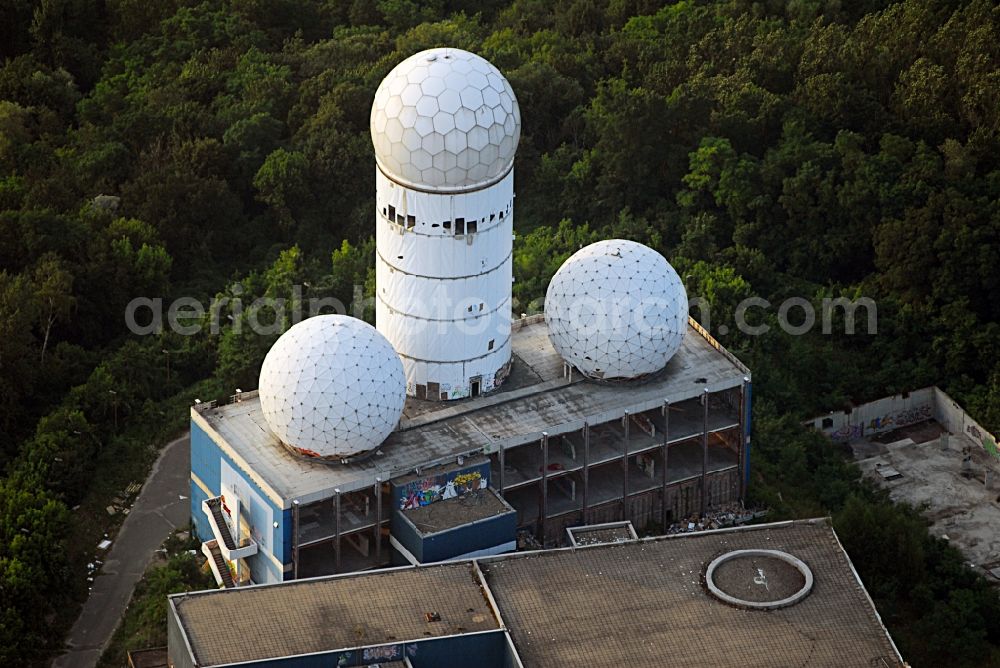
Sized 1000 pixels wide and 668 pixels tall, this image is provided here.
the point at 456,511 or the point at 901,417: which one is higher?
the point at 456,511

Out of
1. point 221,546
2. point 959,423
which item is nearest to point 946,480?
point 959,423

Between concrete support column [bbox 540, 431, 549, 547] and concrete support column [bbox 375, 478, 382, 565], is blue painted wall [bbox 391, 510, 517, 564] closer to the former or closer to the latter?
concrete support column [bbox 375, 478, 382, 565]

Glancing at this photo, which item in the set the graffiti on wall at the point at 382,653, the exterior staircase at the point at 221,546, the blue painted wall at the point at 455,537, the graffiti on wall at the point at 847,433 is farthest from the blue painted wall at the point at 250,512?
the graffiti on wall at the point at 847,433

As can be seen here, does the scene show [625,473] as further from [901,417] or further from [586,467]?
[901,417]

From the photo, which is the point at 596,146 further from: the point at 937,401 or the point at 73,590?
the point at 73,590

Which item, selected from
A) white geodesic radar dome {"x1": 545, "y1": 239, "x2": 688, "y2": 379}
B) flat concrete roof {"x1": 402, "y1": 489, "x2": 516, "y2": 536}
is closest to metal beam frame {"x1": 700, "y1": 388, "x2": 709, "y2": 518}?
white geodesic radar dome {"x1": 545, "y1": 239, "x2": 688, "y2": 379}

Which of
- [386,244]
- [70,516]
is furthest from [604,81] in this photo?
[70,516]
